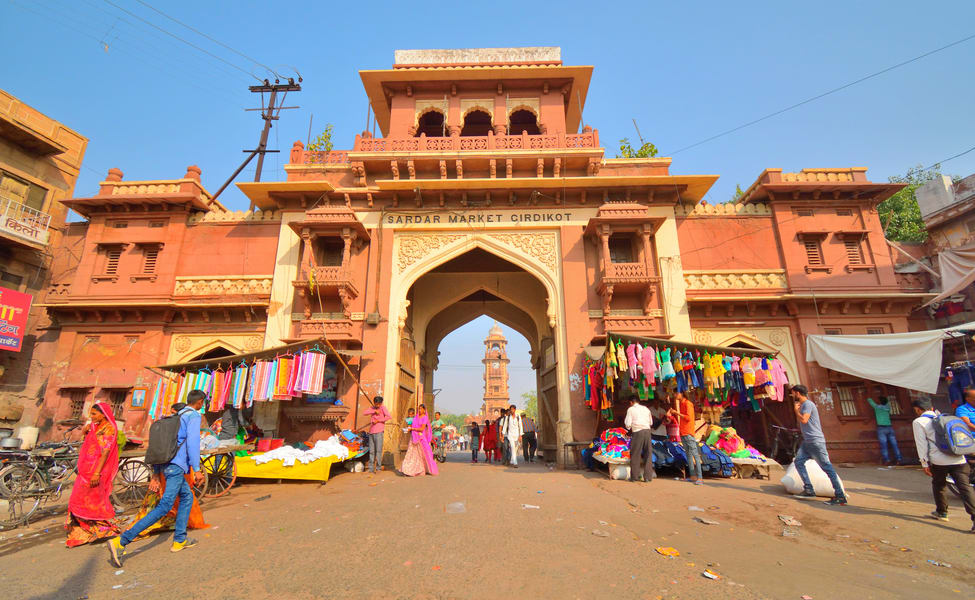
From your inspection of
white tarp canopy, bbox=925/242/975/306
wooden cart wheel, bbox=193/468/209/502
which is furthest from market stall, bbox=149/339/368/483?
white tarp canopy, bbox=925/242/975/306

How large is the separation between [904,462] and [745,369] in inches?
219

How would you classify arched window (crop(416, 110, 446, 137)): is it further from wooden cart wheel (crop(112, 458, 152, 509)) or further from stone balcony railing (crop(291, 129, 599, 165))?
wooden cart wheel (crop(112, 458, 152, 509))

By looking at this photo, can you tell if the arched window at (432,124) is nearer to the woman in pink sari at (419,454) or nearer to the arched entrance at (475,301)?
the arched entrance at (475,301)

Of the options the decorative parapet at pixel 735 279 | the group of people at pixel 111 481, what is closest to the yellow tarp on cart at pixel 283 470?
the group of people at pixel 111 481

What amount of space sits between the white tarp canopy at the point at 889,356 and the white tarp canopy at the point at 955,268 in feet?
6.53

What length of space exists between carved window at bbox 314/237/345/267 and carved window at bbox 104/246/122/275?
596cm

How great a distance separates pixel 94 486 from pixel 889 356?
1508cm

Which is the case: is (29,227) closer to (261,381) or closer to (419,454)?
(261,381)

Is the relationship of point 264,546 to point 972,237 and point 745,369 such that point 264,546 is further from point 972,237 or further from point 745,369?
point 972,237

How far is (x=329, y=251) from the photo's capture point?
13.3m

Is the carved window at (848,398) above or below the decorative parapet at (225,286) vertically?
below

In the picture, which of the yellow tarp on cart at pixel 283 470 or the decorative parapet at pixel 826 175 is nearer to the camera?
the yellow tarp on cart at pixel 283 470

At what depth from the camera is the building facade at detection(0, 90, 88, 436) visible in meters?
12.0

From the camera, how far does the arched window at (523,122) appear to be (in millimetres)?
15781
